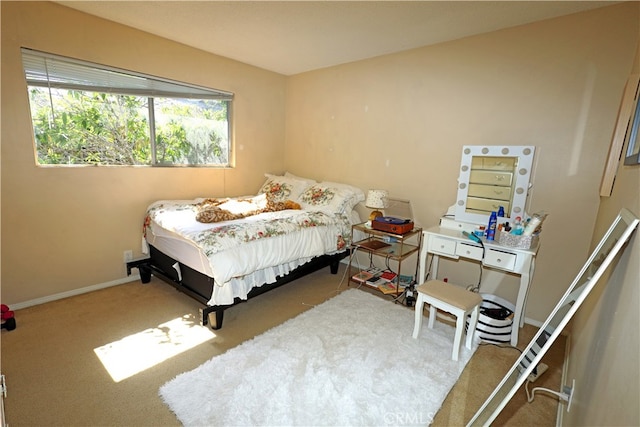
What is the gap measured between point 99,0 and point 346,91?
7.84 ft

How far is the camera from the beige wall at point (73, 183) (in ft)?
7.37

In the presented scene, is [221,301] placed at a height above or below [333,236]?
below

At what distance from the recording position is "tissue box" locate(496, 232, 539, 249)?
6.78 ft

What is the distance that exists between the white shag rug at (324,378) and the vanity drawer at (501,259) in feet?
2.08

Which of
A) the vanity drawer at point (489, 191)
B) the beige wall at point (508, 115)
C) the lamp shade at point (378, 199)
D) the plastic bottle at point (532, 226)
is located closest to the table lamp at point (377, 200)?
the lamp shade at point (378, 199)

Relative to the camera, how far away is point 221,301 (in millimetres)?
2135

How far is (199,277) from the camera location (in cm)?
226

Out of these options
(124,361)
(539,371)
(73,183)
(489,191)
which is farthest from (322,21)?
(539,371)

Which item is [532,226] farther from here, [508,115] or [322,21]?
[322,21]

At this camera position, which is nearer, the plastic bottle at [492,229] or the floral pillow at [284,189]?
the plastic bottle at [492,229]

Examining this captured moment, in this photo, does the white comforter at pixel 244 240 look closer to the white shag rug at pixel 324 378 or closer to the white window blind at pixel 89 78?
the white shag rug at pixel 324 378

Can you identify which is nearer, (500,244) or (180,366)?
(180,366)

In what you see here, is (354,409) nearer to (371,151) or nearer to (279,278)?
(279,278)

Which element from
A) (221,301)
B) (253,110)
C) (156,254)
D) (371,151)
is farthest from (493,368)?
(253,110)
